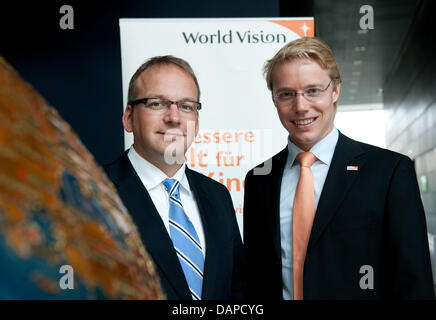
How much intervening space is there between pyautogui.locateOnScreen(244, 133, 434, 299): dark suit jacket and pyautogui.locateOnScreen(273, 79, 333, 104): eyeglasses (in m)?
0.26

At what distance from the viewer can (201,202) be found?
1.34 m

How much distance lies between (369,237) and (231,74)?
4.89ft

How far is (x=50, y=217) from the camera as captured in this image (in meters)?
0.17

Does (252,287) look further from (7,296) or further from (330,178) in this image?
(7,296)

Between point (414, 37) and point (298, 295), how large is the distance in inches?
466

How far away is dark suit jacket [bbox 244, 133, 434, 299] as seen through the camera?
1326 mm

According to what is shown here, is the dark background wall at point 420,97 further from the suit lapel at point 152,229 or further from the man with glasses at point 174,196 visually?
the suit lapel at point 152,229

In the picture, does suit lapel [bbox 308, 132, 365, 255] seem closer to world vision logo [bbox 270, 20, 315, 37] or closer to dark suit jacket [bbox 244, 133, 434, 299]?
dark suit jacket [bbox 244, 133, 434, 299]

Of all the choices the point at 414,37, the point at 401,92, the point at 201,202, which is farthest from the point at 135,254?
the point at 401,92

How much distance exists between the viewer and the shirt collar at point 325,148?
152 cm

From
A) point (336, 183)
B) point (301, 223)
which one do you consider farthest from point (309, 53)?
point (301, 223)

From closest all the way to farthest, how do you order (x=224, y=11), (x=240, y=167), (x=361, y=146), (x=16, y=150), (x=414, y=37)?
(x=16, y=150)
(x=361, y=146)
(x=240, y=167)
(x=224, y=11)
(x=414, y=37)

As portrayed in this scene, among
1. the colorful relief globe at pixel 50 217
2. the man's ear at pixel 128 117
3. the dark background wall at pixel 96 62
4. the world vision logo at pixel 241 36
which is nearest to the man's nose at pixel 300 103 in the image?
the man's ear at pixel 128 117

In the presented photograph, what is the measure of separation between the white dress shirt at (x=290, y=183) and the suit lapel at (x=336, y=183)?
0.05m
